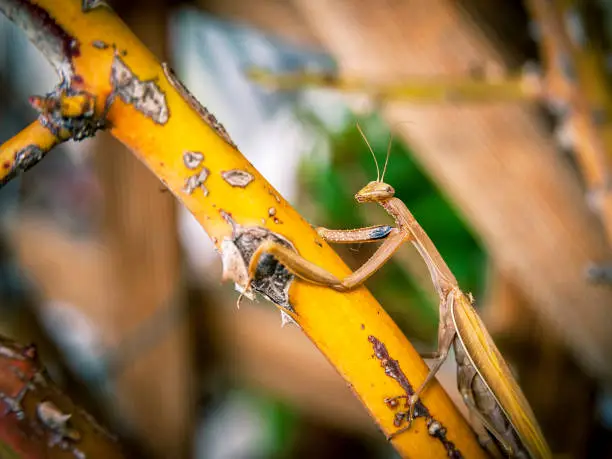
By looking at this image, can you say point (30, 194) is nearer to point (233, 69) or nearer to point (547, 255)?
point (233, 69)

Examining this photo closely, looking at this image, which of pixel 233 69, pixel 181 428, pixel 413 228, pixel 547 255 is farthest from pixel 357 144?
pixel 413 228

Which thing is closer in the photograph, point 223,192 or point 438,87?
point 223,192

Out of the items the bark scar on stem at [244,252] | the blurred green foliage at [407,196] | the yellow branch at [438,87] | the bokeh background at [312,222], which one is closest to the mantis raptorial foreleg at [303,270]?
the bark scar on stem at [244,252]

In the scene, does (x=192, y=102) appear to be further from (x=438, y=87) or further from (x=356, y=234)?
(x=438, y=87)

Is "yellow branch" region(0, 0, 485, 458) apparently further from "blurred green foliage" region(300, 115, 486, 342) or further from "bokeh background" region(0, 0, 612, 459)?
"blurred green foliage" region(300, 115, 486, 342)

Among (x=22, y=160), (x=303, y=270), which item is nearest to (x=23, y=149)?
(x=22, y=160)

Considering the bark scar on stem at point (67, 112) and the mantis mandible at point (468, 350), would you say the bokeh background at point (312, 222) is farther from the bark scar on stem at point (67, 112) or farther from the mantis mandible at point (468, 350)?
→ the bark scar on stem at point (67, 112)
